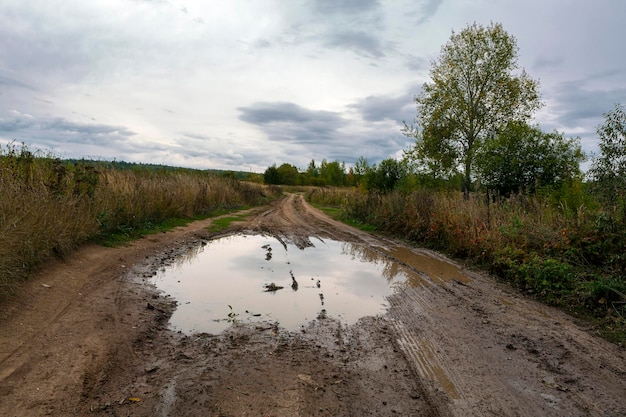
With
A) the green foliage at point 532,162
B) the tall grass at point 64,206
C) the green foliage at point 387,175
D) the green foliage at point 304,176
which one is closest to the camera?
the tall grass at point 64,206

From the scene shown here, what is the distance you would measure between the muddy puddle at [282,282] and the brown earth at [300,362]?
358 millimetres

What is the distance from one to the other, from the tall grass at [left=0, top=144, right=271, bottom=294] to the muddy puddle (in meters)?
2.16

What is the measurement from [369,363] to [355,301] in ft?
8.49

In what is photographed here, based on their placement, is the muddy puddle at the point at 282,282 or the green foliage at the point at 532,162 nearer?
the muddy puddle at the point at 282,282

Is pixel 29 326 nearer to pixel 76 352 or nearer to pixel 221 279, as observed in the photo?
pixel 76 352

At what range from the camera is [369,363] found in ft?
14.9

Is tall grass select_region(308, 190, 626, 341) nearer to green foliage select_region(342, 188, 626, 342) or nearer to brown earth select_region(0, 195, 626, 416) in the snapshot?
green foliage select_region(342, 188, 626, 342)

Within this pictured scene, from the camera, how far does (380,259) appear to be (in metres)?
11.4

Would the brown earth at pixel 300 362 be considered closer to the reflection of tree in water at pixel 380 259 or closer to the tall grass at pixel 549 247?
the tall grass at pixel 549 247

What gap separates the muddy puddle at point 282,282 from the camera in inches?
241

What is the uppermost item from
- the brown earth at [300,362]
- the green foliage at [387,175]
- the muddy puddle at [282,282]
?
the green foliage at [387,175]

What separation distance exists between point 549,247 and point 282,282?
588 centimetres

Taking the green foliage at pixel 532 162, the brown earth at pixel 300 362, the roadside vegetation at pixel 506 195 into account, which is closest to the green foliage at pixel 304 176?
the roadside vegetation at pixel 506 195

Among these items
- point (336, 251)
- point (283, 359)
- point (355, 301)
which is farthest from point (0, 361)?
point (336, 251)
